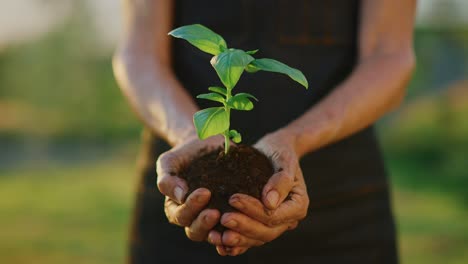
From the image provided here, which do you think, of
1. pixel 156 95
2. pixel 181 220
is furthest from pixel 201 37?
pixel 156 95

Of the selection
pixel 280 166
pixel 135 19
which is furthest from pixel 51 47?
pixel 280 166

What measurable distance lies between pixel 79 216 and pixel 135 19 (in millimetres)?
5208

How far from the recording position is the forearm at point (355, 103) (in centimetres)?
214

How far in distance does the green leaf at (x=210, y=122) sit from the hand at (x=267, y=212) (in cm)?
15

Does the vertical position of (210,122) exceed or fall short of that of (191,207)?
it exceeds it

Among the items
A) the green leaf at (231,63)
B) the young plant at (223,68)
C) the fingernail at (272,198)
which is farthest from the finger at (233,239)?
the green leaf at (231,63)

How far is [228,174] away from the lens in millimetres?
1842

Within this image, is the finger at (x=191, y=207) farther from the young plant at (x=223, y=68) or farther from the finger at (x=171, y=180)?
the young plant at (x=223, y=68)

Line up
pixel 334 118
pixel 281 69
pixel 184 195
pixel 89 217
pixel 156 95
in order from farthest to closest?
1. pixel 89 217
2. pixel 156 95
3. pixel 334 118
4. pixel 184 195
5. pixel 281 69

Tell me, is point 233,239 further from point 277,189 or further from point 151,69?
point 151,69

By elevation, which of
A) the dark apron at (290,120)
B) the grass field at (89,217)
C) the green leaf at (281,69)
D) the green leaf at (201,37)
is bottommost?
the grass field at (89,217)

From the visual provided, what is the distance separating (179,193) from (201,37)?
0.36m

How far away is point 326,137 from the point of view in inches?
86.3

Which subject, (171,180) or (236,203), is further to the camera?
(171,180)
